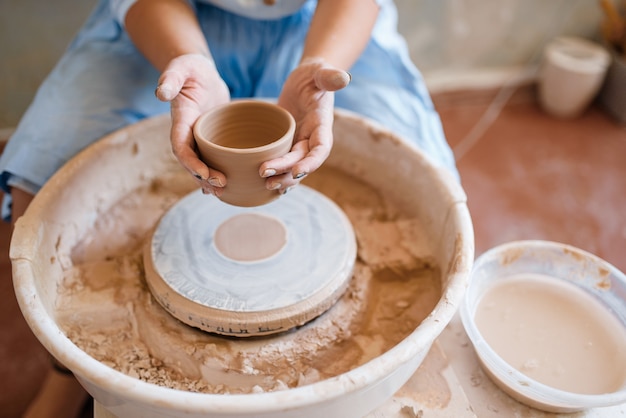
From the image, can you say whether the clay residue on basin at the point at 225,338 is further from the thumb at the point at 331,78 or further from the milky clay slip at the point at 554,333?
the thumb at the point at 331,78

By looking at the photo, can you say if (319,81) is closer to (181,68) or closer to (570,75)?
(181,68)

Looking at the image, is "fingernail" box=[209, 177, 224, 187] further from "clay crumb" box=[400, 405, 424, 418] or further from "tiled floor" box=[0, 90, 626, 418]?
"tiled floor" box=[0, 90, 626, 418]

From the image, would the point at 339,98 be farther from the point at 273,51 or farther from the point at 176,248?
the point at 176,248

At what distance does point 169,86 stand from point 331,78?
0.28 m

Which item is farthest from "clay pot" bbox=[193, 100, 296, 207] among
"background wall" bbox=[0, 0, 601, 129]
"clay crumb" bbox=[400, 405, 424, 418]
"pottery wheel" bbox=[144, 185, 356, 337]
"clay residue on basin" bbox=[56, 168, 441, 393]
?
"background wall" bbox=[0, 0, 601, 129]

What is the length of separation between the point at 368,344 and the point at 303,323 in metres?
0.13

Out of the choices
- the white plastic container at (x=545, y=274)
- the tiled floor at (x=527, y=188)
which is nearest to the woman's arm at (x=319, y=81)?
the white plastic container at (x=545, y=274)

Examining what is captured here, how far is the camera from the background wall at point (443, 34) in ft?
6.66

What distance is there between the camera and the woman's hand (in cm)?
91

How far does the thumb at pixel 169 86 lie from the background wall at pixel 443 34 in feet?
4.36

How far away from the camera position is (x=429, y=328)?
855 millimetres

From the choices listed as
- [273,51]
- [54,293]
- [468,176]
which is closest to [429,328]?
[54,293]

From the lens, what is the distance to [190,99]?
1.05m

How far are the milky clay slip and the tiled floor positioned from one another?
31.7 inches
